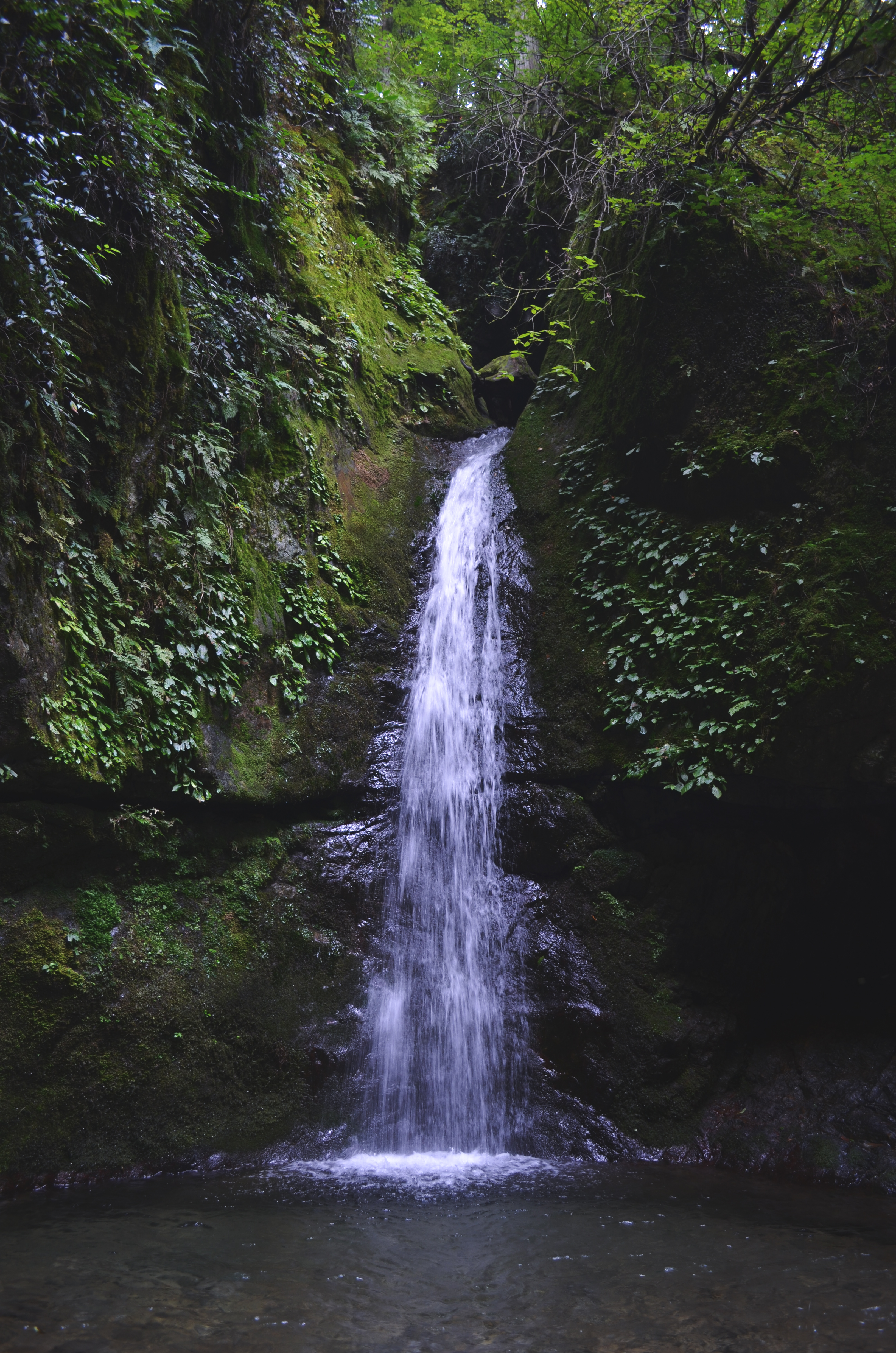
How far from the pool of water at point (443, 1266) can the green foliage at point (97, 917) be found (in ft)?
4.58

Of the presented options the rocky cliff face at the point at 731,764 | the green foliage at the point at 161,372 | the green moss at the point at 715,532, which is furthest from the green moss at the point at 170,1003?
the green moss at the point at 715,532

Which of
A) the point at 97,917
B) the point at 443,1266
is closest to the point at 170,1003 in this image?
the point at 97,917

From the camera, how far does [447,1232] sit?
12.5 ft

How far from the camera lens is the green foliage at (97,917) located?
16.0 ft

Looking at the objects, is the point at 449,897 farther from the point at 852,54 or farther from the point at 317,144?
the point at 317,144

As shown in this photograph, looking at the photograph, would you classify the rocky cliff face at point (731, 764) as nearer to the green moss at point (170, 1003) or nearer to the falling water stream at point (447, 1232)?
the falling water stream at point (447, 1232)

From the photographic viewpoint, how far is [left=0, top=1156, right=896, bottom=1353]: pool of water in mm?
2760

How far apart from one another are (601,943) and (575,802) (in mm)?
1232

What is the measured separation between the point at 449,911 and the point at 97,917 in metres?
2.84

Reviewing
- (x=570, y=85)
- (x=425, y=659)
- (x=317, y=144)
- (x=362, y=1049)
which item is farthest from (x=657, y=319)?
(x=362, y=1049)

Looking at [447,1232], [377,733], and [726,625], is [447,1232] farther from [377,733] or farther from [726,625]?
[726,625]

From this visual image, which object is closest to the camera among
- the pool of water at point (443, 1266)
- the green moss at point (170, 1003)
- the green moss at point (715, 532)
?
the pool of water at point (443, 1266)

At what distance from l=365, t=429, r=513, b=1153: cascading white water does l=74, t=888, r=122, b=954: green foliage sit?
209cm

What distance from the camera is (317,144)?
985 centimetres
